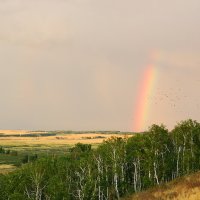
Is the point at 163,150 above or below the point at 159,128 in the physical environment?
below

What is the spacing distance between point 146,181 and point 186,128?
2523 cm

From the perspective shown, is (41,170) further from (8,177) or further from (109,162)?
(109,162)

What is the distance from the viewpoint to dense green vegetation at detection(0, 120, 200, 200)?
11350cm

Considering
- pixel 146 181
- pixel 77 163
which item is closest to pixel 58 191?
pixel 77 163

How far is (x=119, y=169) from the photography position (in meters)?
116

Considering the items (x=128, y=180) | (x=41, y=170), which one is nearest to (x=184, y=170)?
(x=128, y=180)

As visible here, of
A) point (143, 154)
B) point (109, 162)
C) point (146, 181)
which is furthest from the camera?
point (109, 162)

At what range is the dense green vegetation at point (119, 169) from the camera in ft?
372

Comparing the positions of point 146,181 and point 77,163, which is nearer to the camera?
point 146,181

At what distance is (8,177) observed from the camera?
132875 mm

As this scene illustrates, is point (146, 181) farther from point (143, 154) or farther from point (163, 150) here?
point (163, 150)

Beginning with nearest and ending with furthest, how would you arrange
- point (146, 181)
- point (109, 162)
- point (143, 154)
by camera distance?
point (146, 181) < point (143, 154) < point (109, 162)

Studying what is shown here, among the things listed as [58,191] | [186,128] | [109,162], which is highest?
[186,128]

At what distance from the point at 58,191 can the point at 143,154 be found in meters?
31.2
